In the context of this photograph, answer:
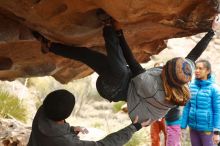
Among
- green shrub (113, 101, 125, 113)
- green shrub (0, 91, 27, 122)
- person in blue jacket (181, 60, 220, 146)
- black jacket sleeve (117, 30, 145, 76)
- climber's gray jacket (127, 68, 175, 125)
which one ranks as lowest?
green shrub (113, 101, 125, 113)

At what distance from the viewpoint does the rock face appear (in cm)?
474

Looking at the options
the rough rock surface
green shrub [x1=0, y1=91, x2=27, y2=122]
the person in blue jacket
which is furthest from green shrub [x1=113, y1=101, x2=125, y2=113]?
the person in blue jacket

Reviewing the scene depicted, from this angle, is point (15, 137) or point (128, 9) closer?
point (128, 9)

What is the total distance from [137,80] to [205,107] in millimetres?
2400

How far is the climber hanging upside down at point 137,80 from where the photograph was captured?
447 cm

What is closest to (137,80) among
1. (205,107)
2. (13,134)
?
(205,107)

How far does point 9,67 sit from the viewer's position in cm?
663

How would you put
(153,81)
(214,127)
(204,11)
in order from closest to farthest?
(153,81) → (204,11) → (214,127)

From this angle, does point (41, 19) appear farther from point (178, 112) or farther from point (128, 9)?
point (178, 112)

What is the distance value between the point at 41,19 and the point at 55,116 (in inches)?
58.8

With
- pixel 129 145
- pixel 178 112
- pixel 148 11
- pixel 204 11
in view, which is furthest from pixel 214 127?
pixel 129 145

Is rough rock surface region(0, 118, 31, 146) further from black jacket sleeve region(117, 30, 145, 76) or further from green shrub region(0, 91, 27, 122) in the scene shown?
black jacket sleeve region(117, 30, 145, 76)

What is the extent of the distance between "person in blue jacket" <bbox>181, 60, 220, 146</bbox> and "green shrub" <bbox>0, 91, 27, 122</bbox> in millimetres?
4251

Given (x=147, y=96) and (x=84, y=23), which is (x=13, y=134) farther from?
(x=147, y=96)
